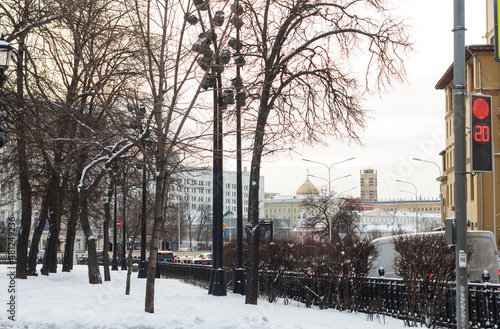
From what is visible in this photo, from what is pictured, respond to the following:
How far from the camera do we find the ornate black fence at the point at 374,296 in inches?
532

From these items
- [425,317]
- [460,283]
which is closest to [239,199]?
[425,317]

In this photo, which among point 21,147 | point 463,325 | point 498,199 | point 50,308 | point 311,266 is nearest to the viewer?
point 463,325

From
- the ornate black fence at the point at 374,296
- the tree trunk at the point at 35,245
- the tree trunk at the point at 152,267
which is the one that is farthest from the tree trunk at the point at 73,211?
the tree trunk at the point at 152,267

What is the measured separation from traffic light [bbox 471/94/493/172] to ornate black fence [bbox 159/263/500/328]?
4203mm

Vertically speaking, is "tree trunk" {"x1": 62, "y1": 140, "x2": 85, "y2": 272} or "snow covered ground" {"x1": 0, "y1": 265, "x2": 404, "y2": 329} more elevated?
"tree trunk" {"x1": 62, "y1": 140, "x2": 85, "y2": 272}

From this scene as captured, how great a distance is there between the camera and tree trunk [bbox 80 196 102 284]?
965 inches

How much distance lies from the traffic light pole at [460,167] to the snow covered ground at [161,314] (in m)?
3.98

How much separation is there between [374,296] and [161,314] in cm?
581

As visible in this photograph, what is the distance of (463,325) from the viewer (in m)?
9.91

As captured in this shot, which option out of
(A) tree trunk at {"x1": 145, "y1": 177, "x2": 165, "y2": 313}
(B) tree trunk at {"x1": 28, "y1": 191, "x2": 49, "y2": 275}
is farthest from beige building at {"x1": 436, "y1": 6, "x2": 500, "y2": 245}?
(A) tree trunk at {"x1": 145, "y1": 177, "x2": 165, "y2": 313}

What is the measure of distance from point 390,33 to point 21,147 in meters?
13.4

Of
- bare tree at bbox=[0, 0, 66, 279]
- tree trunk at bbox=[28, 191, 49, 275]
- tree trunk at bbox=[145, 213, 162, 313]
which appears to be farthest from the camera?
tree trunk at bbox=[28, 191, 49, 275]

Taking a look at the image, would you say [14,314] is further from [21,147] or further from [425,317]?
[21,147]

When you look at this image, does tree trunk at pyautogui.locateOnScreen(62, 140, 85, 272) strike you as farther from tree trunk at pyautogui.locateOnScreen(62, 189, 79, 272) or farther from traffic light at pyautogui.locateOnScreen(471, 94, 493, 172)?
traffic light at pyautogui.locateOnScreen(471, 94, 493, 172)
